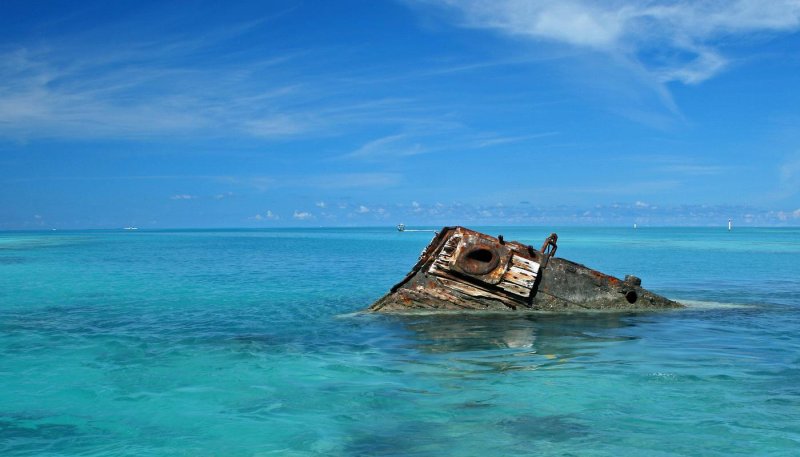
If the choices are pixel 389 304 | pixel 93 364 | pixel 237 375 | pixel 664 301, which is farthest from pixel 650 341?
pixel 93 364

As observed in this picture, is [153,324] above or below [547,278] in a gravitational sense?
below

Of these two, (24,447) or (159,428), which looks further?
(159,428)

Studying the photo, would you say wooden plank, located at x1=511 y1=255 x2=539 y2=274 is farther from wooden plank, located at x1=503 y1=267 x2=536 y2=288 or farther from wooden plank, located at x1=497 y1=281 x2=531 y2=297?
wooden plank, located at x1=497 y1=281 x2=531 y2=297

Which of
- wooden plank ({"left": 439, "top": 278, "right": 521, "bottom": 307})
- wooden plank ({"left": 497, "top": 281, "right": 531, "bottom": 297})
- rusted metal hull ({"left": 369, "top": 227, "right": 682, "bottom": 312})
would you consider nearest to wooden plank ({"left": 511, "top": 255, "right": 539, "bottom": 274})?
rusted metal hull ({"left": 369, "top": 227, "right": 682, "bottom": 312})

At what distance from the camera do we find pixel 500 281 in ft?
45.8

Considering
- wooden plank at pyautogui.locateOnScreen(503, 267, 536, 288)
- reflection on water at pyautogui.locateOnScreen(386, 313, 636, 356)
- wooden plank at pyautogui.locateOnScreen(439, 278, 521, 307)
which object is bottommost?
reflection on water at pyautogui.locateOnScreen(386, 313, 636, 356)

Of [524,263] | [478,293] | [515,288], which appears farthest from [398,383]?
[524,263]

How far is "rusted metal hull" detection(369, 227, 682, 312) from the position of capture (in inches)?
546

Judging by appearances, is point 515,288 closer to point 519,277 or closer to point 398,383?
point 519,277

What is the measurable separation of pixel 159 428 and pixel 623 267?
→ 32.9 m

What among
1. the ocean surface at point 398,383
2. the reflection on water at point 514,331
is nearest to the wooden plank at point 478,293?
the reflection on water at point 514,331

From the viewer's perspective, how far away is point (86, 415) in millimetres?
7449

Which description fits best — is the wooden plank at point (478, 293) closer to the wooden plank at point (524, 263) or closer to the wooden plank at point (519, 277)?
the wooden plank at point (519, 277)

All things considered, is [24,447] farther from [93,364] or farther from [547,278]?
[547,278]
